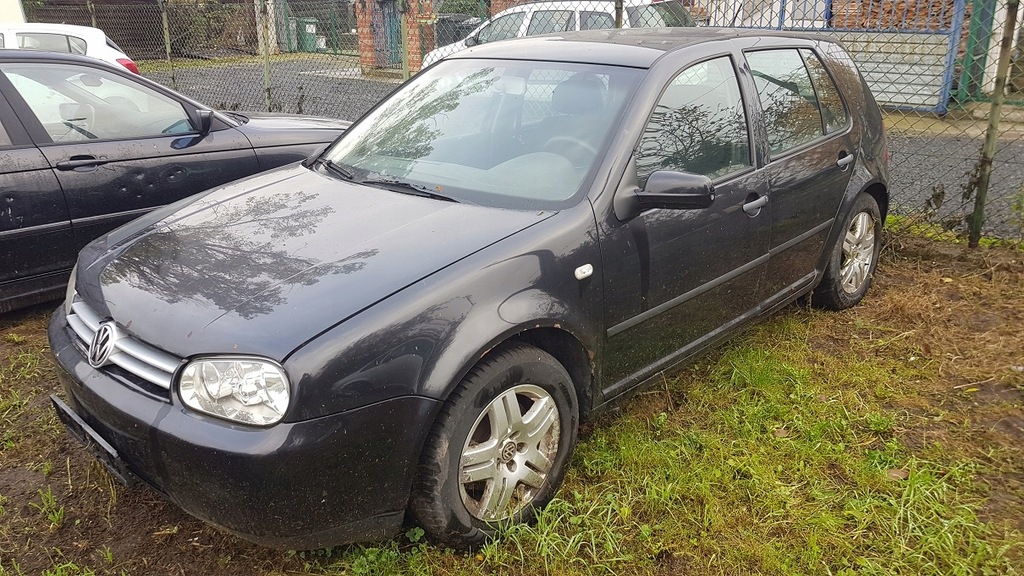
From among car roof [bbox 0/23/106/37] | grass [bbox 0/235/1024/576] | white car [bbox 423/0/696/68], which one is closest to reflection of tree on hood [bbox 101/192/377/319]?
grass [bbox 0/235/1024/576]

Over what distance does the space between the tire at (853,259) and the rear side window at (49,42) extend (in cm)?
924

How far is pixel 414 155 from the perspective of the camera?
3227mm

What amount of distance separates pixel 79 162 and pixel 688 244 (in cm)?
352

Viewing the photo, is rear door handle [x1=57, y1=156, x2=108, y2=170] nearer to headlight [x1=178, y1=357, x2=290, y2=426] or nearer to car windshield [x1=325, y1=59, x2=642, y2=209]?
car windshield [x1=325, y1=59, x2=642, y2=209]

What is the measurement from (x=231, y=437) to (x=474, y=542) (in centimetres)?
91

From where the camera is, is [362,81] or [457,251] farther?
[362,81]

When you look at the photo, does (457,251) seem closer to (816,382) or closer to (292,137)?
(816,382)

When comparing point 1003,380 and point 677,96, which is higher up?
point 677,96

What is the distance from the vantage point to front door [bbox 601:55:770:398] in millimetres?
2863

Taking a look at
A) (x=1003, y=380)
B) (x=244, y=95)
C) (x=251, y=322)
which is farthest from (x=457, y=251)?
(x=244, y=95)

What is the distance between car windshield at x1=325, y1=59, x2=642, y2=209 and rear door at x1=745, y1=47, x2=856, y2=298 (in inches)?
38.1

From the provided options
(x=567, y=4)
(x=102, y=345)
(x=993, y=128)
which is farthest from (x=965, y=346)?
(x=567, y=4)

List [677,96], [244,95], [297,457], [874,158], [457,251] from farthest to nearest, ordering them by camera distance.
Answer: [244,95] < [874,158] < [677,96] < [457,251] < [297,457]

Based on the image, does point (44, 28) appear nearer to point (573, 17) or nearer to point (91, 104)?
point (91, 104)
